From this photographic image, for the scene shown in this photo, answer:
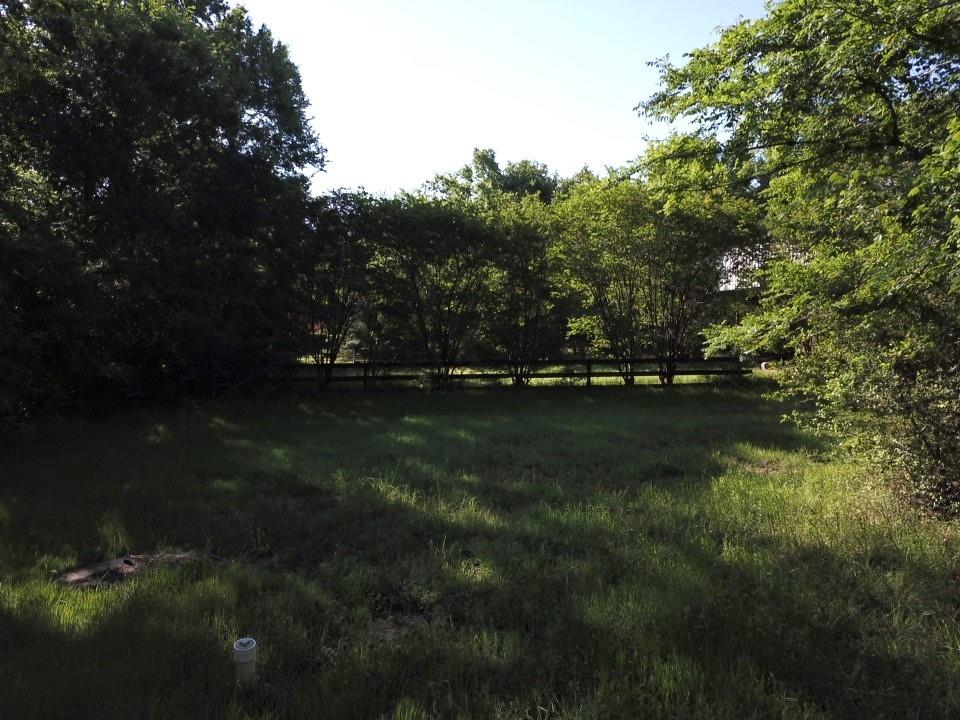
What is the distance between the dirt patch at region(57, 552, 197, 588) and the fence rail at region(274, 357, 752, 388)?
1176 cm

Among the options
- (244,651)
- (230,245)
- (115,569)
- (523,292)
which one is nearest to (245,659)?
(244,651)

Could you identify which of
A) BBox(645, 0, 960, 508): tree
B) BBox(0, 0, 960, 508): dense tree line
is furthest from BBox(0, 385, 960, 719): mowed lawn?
BBox(0, 0, 960, 508): dense tree line

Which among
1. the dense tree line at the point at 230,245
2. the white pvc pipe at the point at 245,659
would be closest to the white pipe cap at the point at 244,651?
the white pvc pipe at the point at 245,659

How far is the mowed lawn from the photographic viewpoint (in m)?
3.18

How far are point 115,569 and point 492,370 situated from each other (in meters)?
13.7

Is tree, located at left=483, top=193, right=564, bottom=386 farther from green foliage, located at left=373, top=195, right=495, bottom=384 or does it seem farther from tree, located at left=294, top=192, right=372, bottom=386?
tree, located at left=294, top=192, right=372, bottom=386

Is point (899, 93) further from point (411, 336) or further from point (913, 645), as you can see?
point (411, 336)

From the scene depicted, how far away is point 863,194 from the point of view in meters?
6.36

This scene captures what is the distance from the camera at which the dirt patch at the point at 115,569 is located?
466 centimetres

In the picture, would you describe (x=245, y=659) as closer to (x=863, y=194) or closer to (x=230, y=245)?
(x=863, y=194)

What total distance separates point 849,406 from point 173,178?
14101 mm

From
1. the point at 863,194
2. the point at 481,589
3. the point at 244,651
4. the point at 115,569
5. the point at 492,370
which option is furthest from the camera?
the point at 492,370

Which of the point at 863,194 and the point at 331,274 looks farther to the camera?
the point at 331,274

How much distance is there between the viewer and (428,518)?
6.04 meters
